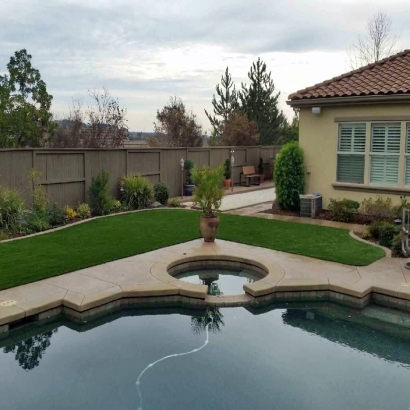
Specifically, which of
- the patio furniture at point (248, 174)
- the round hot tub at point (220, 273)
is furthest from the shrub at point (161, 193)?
the patio furniture at point (248, 174)

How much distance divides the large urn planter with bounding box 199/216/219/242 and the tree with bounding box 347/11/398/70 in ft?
66.3

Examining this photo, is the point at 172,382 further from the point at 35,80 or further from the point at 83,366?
the point at 35,80

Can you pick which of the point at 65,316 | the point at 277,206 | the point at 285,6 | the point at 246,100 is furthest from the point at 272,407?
the point at 246,100

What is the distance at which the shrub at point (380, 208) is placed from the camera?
10.9 metres

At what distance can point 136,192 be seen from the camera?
547 inches

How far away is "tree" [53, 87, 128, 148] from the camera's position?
2516 cm

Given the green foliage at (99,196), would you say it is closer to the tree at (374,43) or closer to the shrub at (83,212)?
the shrub at (83,212)

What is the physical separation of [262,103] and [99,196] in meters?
19.4

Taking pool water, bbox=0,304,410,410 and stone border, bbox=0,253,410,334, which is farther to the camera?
stone border, bbox=0,253,410,334

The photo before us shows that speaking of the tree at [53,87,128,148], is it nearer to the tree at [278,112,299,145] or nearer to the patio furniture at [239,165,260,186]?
the patio furniture at [239,165,260,186]

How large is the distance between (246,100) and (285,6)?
1795 centimetres

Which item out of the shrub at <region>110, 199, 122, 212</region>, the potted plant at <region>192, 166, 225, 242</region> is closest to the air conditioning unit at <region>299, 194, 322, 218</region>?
the potted plant at <region>192, 166, 225, 242</region>

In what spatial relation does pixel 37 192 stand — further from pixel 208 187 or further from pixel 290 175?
pixel 290 175

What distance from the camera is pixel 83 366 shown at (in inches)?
191
